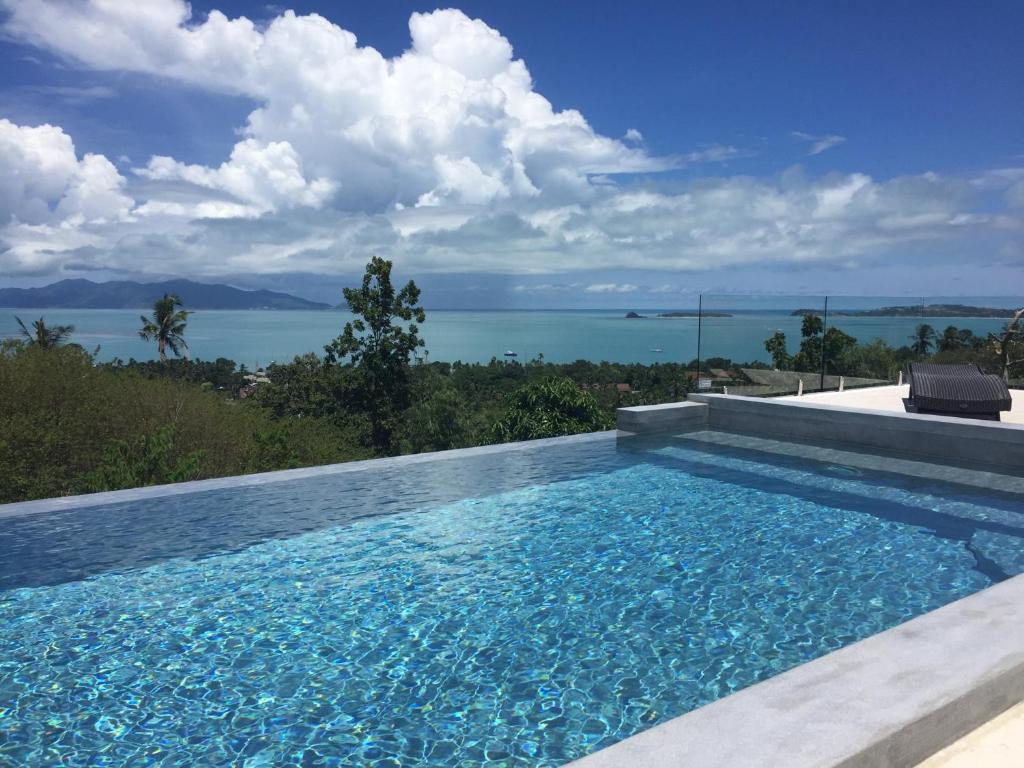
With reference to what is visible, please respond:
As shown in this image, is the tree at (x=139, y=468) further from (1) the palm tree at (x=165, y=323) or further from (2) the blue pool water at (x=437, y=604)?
(1) the palm tree at (x=165, y=323)

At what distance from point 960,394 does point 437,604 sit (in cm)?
882

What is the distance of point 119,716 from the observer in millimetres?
3453

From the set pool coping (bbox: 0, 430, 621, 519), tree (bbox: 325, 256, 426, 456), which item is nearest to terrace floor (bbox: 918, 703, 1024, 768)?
pool coping (bbox: 0, 430, 621, 519)

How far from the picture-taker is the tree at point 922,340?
14617mm

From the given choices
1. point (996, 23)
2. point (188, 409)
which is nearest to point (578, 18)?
point (996, 23)

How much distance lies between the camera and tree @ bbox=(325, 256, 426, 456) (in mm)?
23531

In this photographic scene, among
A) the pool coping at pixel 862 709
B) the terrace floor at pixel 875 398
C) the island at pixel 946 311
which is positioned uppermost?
the island at pixel 946 311

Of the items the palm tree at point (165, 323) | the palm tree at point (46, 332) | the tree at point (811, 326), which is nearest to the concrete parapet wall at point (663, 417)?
the tree at point (811, 326)

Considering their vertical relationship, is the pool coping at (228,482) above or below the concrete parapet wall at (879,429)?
below

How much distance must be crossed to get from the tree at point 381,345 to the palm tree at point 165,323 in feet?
80.9

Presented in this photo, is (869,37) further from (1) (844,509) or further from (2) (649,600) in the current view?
(2) (649,600)

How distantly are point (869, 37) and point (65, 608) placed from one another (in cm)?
1996

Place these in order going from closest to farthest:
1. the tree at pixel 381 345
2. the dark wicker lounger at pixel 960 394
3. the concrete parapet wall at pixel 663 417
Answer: the dark wicker lounger at pixel 960 394 → the concrete parapet wall at pixel 663 417 → the tree at pixel 381 345

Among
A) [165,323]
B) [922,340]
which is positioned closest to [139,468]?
[922,340]
